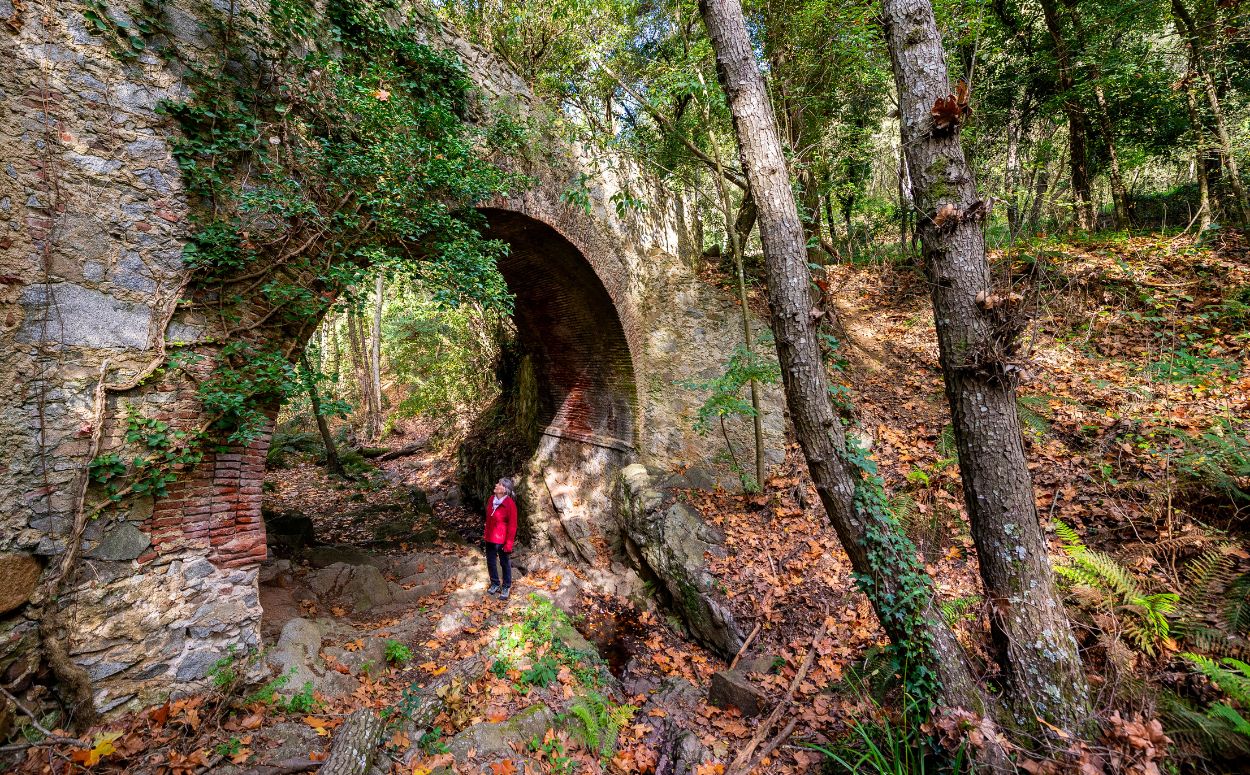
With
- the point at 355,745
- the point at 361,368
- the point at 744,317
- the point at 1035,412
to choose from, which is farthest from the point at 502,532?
the point at 361,368

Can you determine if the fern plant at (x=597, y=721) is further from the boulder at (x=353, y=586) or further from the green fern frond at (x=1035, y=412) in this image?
the green fern frond at (x=1035, y=412)

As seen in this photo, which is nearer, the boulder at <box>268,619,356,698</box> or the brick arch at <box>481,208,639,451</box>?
the boulder at <box>268,619,356,698</box>

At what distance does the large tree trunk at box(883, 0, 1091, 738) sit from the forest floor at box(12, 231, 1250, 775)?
0.21 meters

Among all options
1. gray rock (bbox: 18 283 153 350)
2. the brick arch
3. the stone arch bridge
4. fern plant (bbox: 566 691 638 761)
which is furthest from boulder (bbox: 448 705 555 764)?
the brick arch

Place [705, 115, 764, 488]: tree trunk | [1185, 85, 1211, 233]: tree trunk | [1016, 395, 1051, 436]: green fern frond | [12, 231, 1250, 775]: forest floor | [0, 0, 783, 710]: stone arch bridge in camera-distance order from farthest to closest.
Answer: [1185, 85, 1211, 233]: tree trunk < [705, 115, 764, 488]: tree trunk < [1016, 395, 1051, 436]: green fern frond < [12, 231, 1250, 775]: forest floor < [0, 0, 783, 710]: stone arch bridge

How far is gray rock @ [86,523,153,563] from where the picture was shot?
9.85 ft

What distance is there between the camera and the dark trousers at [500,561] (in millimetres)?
5758

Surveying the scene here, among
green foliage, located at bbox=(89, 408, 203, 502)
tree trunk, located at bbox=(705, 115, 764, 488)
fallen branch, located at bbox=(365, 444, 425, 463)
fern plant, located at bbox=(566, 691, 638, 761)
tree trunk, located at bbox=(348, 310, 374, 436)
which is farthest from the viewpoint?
tree trunk, located at bbox=(348, 310, 374, 436)

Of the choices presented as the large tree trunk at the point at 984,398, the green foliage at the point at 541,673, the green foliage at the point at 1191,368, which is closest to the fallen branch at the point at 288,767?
the green foliage at the point at 541,673

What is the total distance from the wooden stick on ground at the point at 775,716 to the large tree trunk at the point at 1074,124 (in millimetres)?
8507

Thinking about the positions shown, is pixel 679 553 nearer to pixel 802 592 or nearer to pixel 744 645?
pixel 744 645

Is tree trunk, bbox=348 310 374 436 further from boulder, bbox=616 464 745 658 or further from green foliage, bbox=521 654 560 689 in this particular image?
green foliage, bbox=521 654 560 689

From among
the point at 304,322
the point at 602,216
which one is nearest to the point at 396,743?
the point at 304,322

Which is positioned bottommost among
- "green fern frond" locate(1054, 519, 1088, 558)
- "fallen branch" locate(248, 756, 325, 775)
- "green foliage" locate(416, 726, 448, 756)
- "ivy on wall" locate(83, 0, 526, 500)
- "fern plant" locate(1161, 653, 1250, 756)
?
"green foliage" locate(416, 726, 448, 756)
